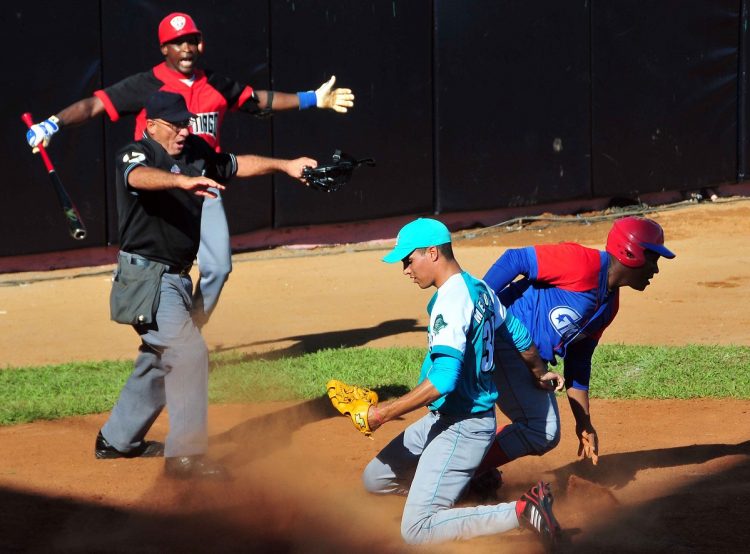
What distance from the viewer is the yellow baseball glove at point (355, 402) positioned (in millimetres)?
4652

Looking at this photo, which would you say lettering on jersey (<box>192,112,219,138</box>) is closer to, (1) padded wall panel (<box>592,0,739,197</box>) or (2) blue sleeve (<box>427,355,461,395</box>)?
(2) blue sleeve (<box>427,355,461,395</box>)

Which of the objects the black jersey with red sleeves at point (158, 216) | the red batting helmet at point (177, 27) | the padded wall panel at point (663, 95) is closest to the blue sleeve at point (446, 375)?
the black jersey with red sleeves at point (158, 216)

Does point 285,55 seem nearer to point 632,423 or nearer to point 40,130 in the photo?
point 40,130

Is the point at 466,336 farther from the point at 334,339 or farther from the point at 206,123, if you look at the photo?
the point at 334,339

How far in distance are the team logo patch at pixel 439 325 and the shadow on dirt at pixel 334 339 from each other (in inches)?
150

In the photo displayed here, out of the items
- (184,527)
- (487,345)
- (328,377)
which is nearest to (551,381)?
(487,345)

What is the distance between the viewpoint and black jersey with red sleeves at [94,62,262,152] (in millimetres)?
7539

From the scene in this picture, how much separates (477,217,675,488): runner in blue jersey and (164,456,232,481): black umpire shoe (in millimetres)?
1358

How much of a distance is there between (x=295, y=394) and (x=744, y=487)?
115 inches

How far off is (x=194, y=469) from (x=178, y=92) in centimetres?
278

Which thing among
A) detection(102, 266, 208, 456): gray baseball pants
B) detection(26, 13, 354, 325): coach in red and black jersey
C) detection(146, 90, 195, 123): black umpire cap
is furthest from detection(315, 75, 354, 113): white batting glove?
detection(102, 266, 208, 456): gray baseball pants

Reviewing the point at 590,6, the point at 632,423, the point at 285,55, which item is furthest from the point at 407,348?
the point at 590,6

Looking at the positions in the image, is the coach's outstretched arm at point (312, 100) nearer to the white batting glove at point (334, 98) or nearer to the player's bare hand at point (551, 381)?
the white batting glove at point (334, 98)

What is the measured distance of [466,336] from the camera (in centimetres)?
458
